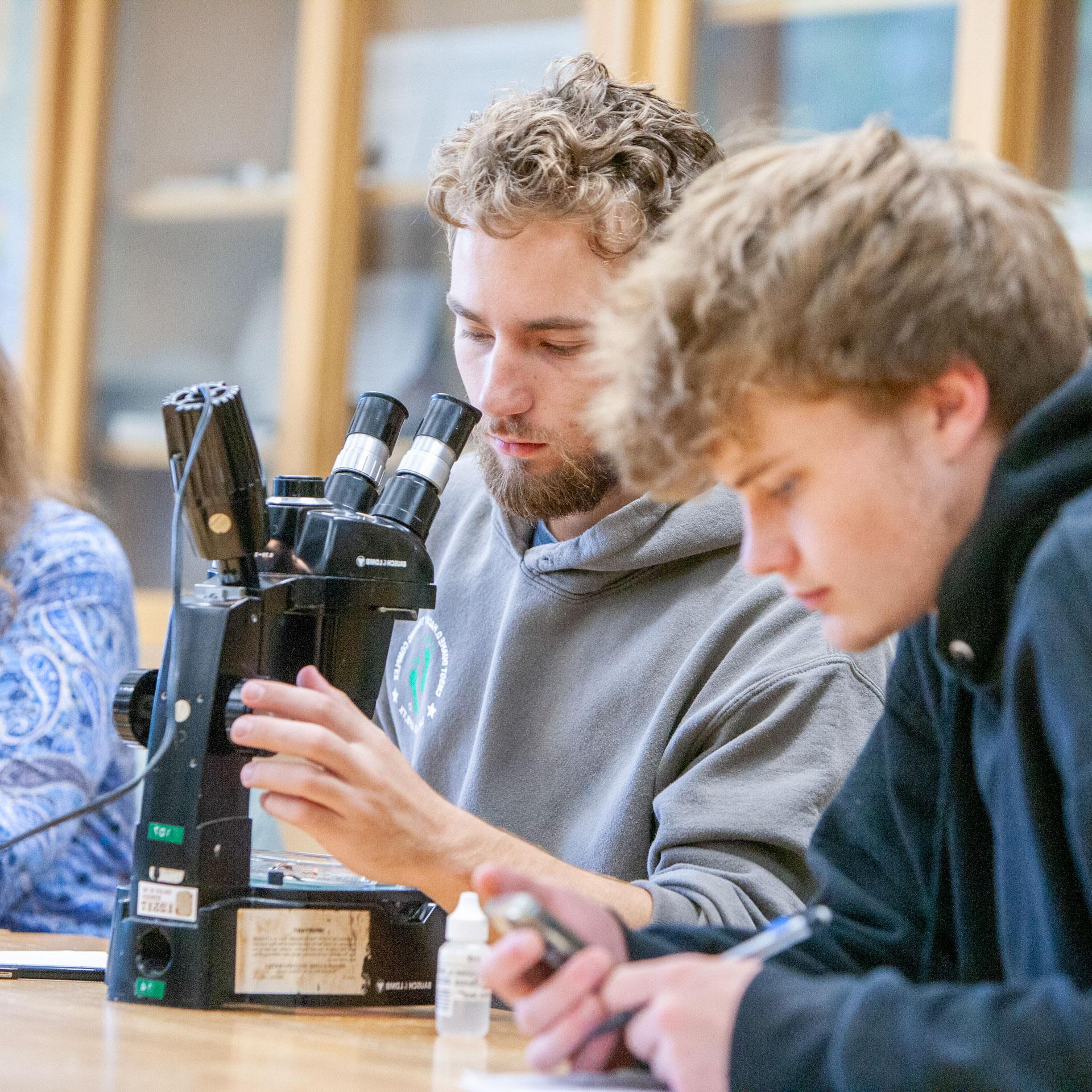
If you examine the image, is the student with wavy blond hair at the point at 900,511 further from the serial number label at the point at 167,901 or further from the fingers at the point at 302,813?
the serial number label at the point at 167,901

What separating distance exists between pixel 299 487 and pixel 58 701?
0.63 meters

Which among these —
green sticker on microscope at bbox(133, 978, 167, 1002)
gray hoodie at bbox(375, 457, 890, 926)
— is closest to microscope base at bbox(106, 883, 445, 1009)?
green sticker on microscope at bbox(133, 978, 167, 1002)

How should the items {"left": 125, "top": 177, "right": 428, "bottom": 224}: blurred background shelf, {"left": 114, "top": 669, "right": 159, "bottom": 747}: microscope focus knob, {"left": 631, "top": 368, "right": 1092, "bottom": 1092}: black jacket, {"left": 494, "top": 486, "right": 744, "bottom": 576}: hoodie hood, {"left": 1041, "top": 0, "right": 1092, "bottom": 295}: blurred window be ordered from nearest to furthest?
{"left": 631, "top": 368, "right": 1092, "bottom": 1092}: black jacket < {"left": 114, "top": 669, "right": 159, "bottom": 747}: microscope focus knob < {"left": 494, "top": 486, "right": 744, "bottom": 576}: hoodie hood < {"left": 1041, "top": 0, "right": 1092, "bottom": 295}: blurred window < {"left": 125, "top": 177, "right": 428, "bottom": 224}: blurred background shelf

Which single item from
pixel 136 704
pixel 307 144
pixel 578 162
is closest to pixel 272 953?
pixel 136 704

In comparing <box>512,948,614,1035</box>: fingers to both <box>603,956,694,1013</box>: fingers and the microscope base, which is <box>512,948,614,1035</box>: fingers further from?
the microscope base

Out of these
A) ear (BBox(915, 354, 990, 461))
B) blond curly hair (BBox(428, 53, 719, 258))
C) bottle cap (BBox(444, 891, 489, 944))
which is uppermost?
blond curly hair (BBox(428, 53, 719, 258))

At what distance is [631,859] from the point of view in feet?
5.03

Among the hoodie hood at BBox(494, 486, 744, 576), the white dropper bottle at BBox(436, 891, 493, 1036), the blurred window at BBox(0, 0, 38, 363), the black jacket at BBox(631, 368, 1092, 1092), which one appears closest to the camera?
the black jacket at BBox(631, 368, 1092, 1092)

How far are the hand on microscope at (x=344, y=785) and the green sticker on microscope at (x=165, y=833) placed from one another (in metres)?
0.07

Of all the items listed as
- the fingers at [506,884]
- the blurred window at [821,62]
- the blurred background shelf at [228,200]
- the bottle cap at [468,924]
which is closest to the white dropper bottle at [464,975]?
the bottle cap at [468,924]

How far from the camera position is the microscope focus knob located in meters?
1.37

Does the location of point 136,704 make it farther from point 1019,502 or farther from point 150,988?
point 1019,502

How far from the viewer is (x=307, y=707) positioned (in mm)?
1225

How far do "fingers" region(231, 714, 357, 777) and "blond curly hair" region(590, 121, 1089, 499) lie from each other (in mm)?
368
